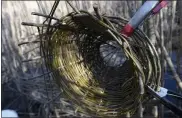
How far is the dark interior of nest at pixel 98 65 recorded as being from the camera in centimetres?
104

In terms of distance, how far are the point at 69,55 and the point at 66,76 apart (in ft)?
0.28

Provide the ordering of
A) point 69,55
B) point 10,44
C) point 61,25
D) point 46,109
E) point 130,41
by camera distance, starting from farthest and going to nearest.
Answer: point 10,44 < point 46,109 < point 69,55 < point 61,25 < point 130,41

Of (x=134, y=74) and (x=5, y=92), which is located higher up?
(x=134, y=74)

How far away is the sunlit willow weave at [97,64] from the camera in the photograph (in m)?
1.04

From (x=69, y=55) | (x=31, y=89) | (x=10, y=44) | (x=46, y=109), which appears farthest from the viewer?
(x=10, y=44)

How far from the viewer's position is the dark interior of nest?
1041mm

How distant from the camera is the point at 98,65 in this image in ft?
4.25

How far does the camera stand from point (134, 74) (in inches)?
41.8

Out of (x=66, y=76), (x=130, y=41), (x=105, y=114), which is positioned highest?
(x=130, y=41)

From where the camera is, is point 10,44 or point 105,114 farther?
point 10,44

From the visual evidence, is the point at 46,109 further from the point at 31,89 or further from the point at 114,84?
the point at 114,84

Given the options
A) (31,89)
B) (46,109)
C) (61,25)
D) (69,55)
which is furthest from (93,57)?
(31,89)

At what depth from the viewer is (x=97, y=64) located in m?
1.29

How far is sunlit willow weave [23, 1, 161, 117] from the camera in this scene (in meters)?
1.04
